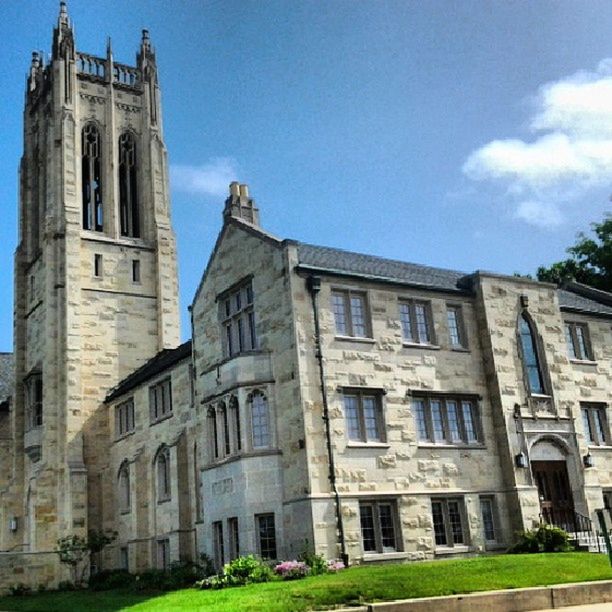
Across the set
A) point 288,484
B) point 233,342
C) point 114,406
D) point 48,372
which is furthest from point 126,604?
point 48,372

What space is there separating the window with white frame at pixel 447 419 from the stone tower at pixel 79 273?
21.7 metres

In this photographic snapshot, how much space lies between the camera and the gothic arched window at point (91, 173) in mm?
52625

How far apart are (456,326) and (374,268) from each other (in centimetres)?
378

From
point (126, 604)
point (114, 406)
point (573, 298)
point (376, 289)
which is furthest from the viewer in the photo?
point (114, 406)

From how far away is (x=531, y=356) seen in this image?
31016 millimetres

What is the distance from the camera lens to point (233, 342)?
30.1 metres

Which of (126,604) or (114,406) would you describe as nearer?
(126,604)

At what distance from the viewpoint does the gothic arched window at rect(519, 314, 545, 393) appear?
30.6m

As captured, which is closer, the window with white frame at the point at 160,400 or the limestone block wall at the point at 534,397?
the limestone block wall at the point at 534,397

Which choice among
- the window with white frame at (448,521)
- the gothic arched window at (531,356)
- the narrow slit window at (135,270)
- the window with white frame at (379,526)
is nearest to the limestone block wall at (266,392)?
the window with white frame at (379,526)

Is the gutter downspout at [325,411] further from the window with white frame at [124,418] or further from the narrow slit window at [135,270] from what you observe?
the narrow slit window at [135,270]

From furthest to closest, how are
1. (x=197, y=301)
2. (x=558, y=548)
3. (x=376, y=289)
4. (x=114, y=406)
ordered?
(x=114, y=406)
(x=197, y=301)
(x=376, y=289)
(x=558, y=548)

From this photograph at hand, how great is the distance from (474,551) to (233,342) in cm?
1102

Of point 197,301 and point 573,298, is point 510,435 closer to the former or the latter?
point 573,298
